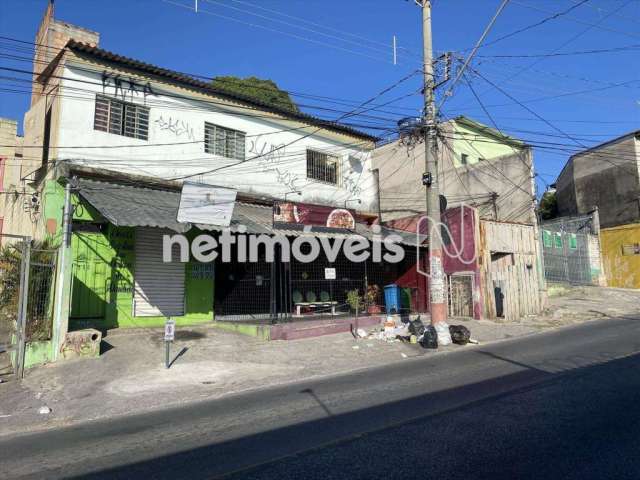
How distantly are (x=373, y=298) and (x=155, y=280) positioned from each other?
7.88 metres

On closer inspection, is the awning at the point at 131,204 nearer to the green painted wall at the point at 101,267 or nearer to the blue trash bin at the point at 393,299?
the green painted wall at the point at 101,267

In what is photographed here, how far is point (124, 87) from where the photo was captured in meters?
14.0

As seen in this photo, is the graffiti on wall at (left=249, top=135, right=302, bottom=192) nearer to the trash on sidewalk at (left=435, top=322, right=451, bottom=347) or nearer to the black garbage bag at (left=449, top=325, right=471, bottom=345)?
the trash on sidewalk at (left=435, top=322, right=451, bottom=347)

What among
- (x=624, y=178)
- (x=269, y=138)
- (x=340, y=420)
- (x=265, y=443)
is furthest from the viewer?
(x=624, y=178)

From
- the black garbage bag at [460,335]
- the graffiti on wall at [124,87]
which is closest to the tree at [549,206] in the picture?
the black garbage bag at [460,335]

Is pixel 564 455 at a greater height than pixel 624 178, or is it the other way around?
pixel 624 178

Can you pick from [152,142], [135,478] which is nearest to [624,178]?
[152,142]

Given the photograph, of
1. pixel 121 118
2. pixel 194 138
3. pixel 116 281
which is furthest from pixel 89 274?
pixel 194 138

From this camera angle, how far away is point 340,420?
19.1 ft

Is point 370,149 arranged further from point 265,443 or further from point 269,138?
point 265,443

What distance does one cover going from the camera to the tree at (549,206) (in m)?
36.7

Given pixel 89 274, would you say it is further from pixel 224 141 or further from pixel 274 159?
pixel 274 159

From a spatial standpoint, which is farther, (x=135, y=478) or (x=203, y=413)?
(x=203, y=413)

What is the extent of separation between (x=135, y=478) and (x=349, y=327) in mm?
10572
